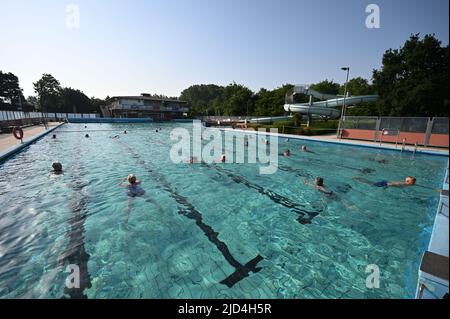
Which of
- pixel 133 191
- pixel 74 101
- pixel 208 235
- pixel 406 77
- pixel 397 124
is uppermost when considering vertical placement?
pixel 74 101

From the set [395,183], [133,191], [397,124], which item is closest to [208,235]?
[133,191]

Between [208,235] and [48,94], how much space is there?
7667 centimetres

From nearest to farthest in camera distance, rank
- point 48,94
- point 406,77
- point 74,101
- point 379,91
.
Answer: point 406,77 < point 379,91 < point 48,94 < point 74,101

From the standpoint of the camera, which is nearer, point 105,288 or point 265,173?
point 105,288

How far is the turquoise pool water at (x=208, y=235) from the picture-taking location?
3.97 metres

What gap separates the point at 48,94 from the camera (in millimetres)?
60094

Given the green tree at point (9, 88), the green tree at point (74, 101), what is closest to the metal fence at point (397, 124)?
the green tree at point (74, 101)

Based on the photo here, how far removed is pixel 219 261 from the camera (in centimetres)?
464

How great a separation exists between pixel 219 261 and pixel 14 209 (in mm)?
6766

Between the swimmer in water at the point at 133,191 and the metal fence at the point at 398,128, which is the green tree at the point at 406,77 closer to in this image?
the metal fence at the point at 398,128

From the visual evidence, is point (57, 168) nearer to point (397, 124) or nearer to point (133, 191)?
point (133, 191)

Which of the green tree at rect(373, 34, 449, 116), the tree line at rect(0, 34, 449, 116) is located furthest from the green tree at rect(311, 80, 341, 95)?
the green tree at rect(373, 34, 449, 116)
